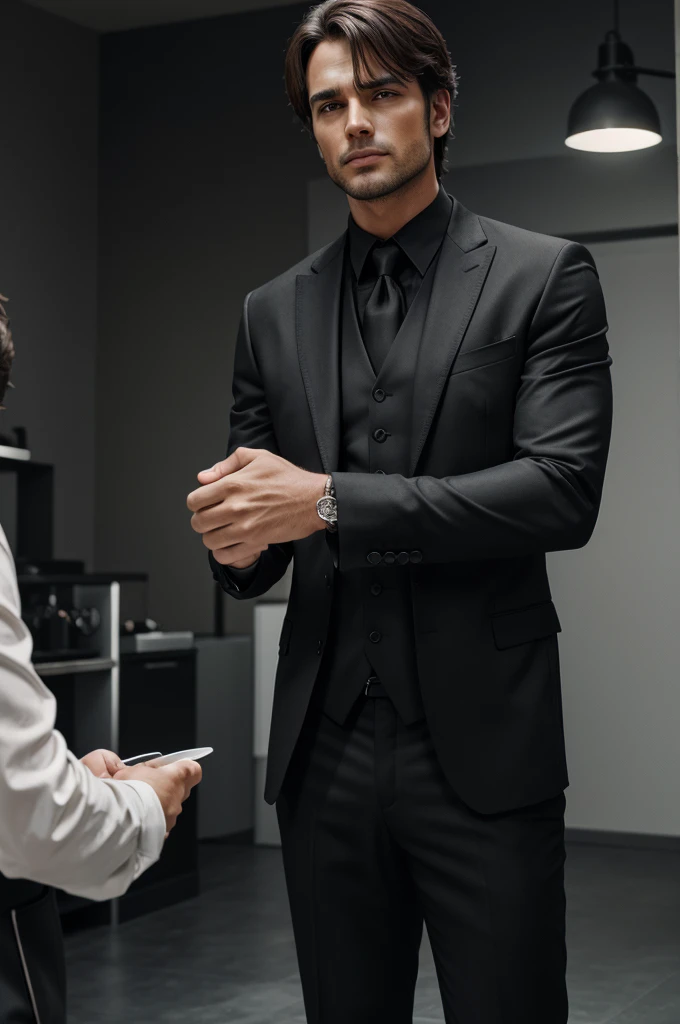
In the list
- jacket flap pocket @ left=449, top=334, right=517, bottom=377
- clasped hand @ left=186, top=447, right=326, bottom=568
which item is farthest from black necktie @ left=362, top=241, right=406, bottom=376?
clasped hand @ left=186, top=447, right=326, bottom=568

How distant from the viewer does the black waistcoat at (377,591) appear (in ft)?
5.03

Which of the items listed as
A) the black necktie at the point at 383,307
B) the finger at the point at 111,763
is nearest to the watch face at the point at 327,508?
the black necktie at the point at 383,307

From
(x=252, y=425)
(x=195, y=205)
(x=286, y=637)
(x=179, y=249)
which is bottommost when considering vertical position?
(x=286, y=637)

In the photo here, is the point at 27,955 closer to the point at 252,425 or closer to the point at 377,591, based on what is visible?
the point at 377,591

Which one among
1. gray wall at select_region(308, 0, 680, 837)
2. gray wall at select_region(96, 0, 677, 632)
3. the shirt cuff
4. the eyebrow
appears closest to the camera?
the shirt cuff

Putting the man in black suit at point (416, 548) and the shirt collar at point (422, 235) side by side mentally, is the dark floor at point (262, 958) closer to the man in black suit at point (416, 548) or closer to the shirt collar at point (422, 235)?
the man in black suit at point (416, 548)

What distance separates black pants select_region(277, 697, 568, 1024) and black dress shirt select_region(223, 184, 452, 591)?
0.26 meters

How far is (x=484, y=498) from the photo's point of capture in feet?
4.76

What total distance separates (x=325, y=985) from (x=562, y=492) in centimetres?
64

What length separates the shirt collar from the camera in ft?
5.38

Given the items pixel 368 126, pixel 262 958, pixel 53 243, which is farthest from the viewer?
pixel 53 243

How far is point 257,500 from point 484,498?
24cm

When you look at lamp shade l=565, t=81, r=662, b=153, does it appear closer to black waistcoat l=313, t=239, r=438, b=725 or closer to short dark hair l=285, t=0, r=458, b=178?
short dark hair l=285, t=0, r=458, b=178

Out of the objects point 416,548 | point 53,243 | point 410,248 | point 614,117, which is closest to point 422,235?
point 410,248
